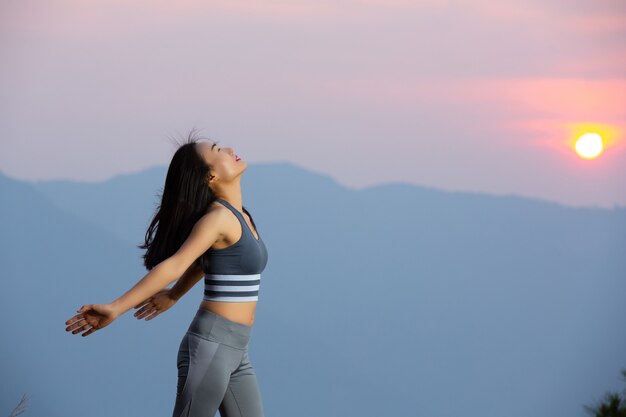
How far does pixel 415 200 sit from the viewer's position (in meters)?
8.62

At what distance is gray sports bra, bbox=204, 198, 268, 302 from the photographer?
249 centimetres

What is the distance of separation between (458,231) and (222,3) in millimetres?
3197

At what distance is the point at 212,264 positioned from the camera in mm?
2498

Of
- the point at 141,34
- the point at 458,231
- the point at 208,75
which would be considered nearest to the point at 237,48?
the point at 208,75

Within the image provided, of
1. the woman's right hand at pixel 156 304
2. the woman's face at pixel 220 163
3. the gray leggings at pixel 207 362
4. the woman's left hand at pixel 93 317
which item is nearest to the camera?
the woman's left hand at pixel 93 317

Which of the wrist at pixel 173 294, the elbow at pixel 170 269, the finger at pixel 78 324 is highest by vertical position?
the wrist at pixel 173 294

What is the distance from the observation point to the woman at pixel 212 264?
7.98 ft

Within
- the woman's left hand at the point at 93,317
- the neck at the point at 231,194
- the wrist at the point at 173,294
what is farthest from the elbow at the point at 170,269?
the wrist at the point at 173,294

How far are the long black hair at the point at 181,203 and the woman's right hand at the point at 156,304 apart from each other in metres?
0.20

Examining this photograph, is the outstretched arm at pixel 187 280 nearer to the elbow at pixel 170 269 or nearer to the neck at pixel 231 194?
the neck at pixel 231 194

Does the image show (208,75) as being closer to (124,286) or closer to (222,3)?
(222,3)

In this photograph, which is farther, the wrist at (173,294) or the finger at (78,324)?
the wrist at (173,294)

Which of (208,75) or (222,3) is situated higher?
(222,3)

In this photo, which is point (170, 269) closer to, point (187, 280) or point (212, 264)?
point (212, 264)
